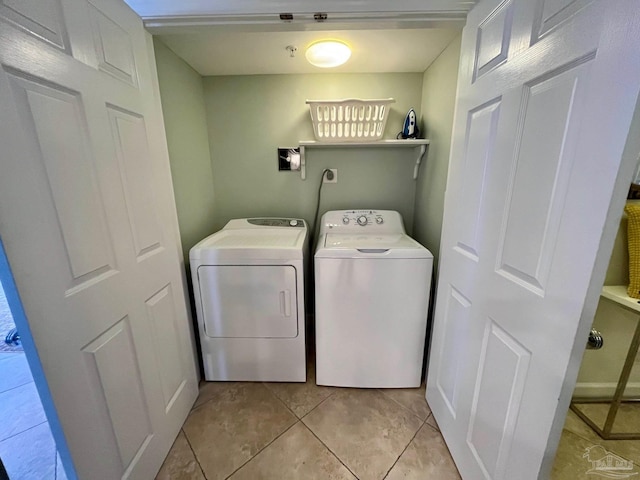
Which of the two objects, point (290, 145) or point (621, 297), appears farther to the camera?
point (290, 145)

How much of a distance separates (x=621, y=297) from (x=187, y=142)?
7.97 feet

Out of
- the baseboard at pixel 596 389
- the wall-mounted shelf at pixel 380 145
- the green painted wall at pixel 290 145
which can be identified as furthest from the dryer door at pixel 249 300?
A: the baseboard at pixel 596 389

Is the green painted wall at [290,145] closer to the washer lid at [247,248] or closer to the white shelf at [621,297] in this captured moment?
the washer lid at [247,248]

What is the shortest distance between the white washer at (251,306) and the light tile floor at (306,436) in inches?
5.6

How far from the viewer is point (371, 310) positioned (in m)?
1.45

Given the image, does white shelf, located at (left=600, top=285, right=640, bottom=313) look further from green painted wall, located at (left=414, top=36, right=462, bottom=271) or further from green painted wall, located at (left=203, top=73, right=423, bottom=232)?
green painted wall, located at (left=203, top=73, right=423, bottom=232)

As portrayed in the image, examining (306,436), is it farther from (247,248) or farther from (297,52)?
(297,52)

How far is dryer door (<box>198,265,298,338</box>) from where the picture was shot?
4.72 ft

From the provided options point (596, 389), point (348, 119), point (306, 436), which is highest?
point (348, 119)

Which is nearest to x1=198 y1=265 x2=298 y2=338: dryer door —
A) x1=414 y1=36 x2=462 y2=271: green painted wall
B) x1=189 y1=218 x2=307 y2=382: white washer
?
x1=189 y1=218 x2=307 y2=382: white washer

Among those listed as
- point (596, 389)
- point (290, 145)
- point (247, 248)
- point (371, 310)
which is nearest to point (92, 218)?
point (247, 248)

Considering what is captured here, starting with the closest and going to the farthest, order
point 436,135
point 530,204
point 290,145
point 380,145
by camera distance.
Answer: point 530,204, point 436,135, point 380,145, point 290,145

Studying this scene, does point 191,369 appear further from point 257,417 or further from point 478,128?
point 478,128

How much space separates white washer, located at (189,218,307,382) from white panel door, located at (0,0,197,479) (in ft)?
0.93
